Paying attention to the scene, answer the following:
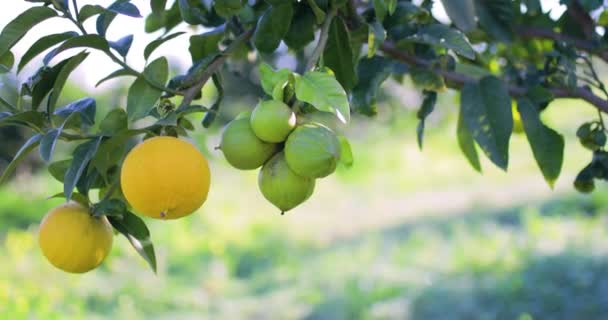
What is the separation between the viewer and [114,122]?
0.65 metres

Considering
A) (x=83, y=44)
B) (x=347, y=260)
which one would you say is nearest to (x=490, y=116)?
(x=83, y=44)

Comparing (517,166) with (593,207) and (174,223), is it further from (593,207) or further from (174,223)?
(174,223)

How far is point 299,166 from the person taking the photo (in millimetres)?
576

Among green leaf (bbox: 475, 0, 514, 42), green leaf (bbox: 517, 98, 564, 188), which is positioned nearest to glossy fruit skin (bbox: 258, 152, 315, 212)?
green leaf (bbox: 475, 0, 514, 42)

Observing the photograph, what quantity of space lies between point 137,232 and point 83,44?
18 cm

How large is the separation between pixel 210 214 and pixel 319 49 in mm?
3804

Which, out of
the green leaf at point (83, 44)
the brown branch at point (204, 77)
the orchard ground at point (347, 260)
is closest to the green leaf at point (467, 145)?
the brown branch at point (204, 77)

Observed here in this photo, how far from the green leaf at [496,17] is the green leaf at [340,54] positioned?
250 millimetres

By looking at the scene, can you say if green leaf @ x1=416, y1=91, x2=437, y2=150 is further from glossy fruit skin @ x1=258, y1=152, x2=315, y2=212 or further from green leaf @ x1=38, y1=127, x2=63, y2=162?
green leaf @ x1=38, y1=127, x2=63, y2=162

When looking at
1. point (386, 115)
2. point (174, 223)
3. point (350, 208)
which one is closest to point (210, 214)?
point (174, 223)

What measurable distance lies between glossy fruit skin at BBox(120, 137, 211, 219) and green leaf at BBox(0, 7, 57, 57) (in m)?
0.17

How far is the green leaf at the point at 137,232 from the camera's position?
2.23 ft

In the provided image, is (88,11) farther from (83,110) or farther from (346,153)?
(346,153)

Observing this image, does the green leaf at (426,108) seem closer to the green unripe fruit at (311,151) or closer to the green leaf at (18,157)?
the green unripe fruit at (311,151)
